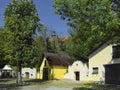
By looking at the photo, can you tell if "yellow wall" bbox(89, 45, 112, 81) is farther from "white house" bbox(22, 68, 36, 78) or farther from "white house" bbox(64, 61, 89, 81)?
"white house" bbox(22, 68, 36, 78)

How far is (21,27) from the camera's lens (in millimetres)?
46219

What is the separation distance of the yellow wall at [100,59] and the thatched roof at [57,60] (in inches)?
702

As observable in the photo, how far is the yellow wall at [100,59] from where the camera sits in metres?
44.4

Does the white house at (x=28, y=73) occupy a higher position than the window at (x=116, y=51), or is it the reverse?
the window at (x=116, y=51)

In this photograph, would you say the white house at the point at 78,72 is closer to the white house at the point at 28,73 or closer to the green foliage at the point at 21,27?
the green foliage at the point at 21,27

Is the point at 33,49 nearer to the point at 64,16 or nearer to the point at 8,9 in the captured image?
the point at 8,9

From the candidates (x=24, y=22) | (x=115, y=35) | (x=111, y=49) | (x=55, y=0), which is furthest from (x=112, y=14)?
(x=24, y=22)

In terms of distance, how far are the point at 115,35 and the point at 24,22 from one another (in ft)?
83.2

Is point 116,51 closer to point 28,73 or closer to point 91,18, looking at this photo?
point 91,18

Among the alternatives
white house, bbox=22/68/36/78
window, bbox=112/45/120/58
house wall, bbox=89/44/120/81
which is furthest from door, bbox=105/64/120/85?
white house, bbox=22/68/36/78

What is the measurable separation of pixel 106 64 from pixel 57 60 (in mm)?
Result: 22976

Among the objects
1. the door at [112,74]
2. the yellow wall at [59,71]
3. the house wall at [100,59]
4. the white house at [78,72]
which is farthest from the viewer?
the yellow wall at [59,71]

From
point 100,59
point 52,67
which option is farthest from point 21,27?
point 52,67

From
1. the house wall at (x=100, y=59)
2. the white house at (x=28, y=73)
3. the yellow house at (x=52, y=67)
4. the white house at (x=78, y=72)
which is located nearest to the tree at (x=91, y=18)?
the house wall at (x=100, y=59)
